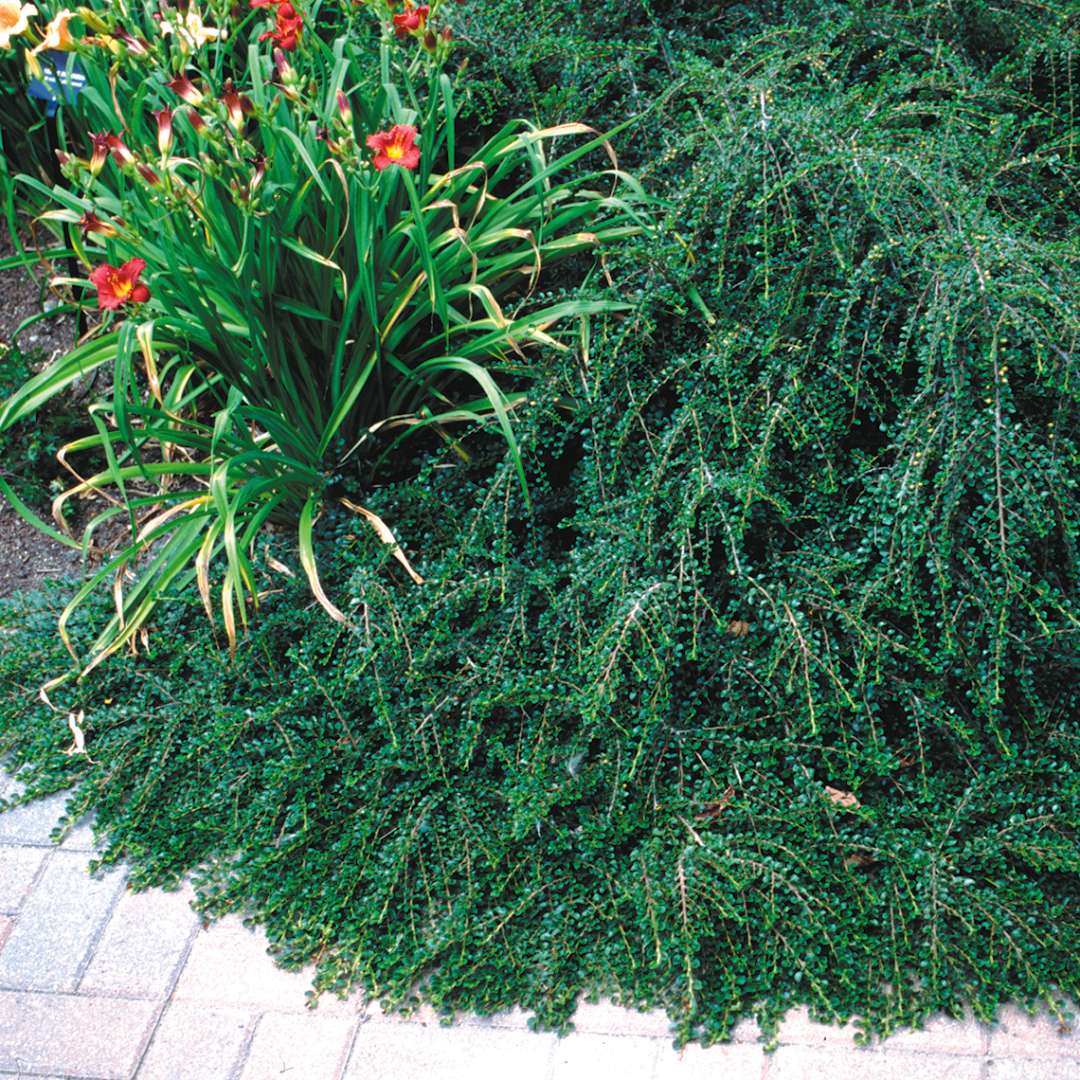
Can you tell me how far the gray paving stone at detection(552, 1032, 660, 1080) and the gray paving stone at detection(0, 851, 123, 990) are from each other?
36.3 inches

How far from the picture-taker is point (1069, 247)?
2.31 metres

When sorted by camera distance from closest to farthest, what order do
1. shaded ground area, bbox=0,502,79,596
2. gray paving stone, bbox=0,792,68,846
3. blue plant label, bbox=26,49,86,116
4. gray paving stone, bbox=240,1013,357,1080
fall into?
gray paving stone, bbox=240,1013,357,1080 → gray paving stone, bbox=0,792,68,846 → blue plant label, bbox=26,49,86,116 → shaded ground area, bbox=0,502,79,596

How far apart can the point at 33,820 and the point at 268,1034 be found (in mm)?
785

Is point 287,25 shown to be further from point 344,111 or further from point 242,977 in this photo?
point 242,977

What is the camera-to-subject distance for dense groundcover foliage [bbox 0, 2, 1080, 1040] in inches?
84.3

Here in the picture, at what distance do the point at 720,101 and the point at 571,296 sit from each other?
53 centimetres

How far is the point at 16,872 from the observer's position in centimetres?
244

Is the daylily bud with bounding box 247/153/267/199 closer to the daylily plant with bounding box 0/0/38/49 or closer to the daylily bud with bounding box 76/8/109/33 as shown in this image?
the daylily bud with bounding box 76/8/109/33

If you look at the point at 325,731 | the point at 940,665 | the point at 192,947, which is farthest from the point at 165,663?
the point at 940,665

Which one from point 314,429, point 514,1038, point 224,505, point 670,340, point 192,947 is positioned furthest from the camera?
point 314,429

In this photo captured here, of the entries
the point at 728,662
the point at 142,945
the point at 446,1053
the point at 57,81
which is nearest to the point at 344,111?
the point at 57,81

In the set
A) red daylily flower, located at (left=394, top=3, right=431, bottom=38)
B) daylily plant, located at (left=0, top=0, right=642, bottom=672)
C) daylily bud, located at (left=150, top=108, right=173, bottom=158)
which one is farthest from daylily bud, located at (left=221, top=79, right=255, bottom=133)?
red daylily flower, located at (left=394, top=3, right=431, bottom=38)

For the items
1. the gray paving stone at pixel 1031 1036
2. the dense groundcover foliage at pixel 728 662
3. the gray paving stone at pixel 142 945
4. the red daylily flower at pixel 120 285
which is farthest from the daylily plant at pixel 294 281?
the gray paving stone at pixel 1031 1036

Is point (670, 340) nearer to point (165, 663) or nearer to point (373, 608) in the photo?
point (373, 608)
